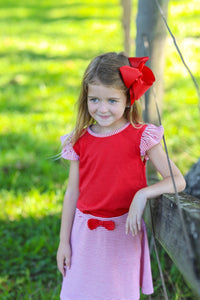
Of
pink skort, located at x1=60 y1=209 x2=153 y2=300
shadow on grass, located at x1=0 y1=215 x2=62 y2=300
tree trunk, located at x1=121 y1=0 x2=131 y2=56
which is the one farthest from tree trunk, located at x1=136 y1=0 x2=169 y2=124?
shadow on grass, located at x1=0 y1=215 x2=62 y2=300

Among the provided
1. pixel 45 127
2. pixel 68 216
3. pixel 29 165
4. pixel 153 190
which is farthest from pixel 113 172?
pixel 45 127

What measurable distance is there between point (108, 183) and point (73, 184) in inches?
8.8

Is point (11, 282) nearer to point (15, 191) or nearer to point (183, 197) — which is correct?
point (15, 191)

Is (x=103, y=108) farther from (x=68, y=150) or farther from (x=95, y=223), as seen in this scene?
(x=95, y=223)

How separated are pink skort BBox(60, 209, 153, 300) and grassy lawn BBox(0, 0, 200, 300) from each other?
0.54m

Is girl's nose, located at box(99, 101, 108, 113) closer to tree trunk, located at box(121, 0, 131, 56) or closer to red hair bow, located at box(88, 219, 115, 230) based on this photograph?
red hair bow, located at box(88, 219, 115, 230)

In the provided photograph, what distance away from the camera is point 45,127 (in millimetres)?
4227

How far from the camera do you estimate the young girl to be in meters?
1.53

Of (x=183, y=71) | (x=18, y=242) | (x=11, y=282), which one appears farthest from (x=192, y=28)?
(x=11, y=282)

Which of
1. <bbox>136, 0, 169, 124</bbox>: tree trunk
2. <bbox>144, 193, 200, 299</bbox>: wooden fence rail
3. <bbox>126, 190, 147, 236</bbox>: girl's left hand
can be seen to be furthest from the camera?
<bbox>136, 0, 169, 124</bbox>: tree trunk

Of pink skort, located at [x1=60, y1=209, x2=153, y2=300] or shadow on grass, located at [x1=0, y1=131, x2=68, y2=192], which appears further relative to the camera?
shadow on grass, located at [x1=0, y1=131, x2=68, y2=192]

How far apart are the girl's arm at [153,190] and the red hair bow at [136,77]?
0.70ft

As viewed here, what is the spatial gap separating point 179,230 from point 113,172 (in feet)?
1.45

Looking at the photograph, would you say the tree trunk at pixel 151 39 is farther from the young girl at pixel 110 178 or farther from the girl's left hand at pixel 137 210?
the girl's left hand at pixel 137 210
